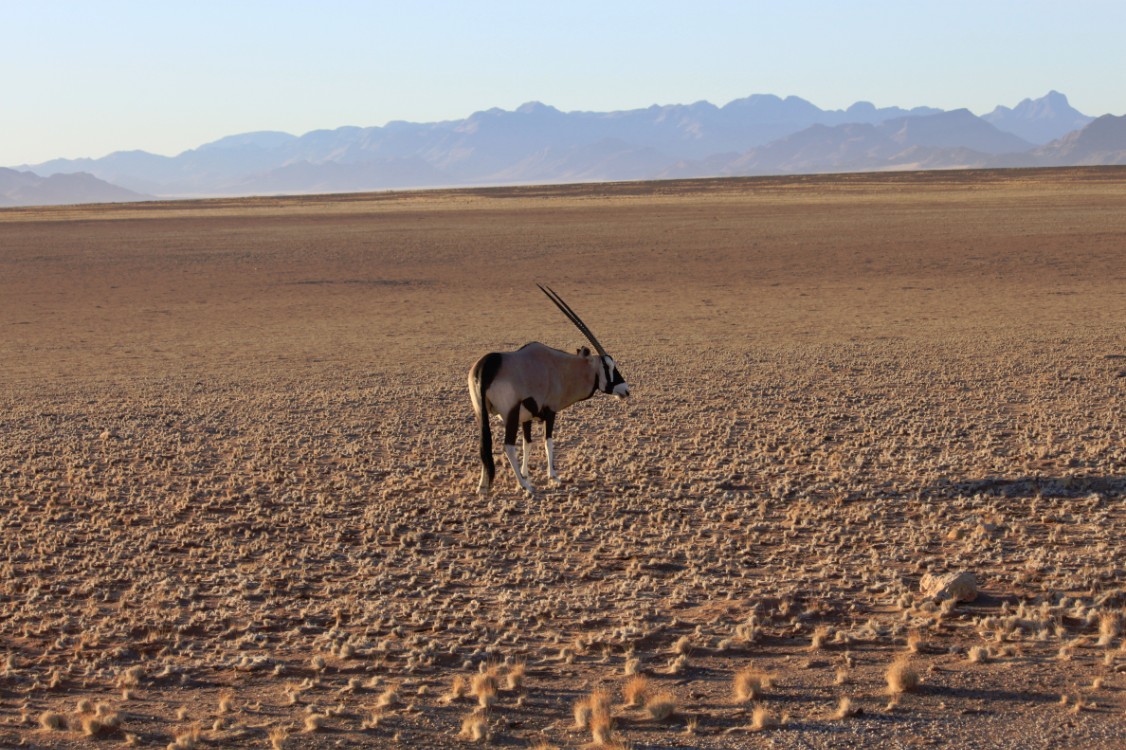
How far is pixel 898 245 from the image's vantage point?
119ft

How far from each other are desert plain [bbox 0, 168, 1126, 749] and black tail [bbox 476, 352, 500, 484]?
367 mm

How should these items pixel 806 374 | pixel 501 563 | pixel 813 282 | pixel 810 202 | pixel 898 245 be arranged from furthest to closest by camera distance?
1. pixel 810 202
2. pixel 898 245
3. pixel 813 282
4. pixel 806 374
5. pixel 501 563

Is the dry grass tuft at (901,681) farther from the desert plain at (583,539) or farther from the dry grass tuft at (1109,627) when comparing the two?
the dry grass tuft at (1109,627)

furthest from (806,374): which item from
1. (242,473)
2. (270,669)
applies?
(270,669)

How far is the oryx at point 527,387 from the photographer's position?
10.1 metres

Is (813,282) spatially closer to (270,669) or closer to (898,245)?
(898,245)

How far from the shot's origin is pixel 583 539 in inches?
364

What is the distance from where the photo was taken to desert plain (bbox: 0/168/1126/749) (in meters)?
6.27

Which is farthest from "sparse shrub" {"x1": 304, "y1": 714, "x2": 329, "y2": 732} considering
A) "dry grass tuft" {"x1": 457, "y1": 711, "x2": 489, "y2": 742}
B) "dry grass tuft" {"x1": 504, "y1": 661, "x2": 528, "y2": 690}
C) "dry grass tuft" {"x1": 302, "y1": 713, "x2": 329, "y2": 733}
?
"dry grass tuft" {"x1": 504, "y1": 661, "x2": 528, "y2": 690}

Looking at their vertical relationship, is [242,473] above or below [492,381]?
below

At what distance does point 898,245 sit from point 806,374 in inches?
854

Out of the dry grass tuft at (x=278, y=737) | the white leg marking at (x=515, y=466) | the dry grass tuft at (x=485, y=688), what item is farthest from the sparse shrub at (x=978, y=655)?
the white leg marking at (x=515, y=466)

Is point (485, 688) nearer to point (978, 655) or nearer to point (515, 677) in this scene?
point (515, 677)

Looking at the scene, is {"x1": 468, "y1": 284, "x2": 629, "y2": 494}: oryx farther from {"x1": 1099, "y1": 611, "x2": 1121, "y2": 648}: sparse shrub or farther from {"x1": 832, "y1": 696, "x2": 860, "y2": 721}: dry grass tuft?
{"x1": 1099, "y1": 611, "x2": 1121, "y2": 648}: sparse shrub
